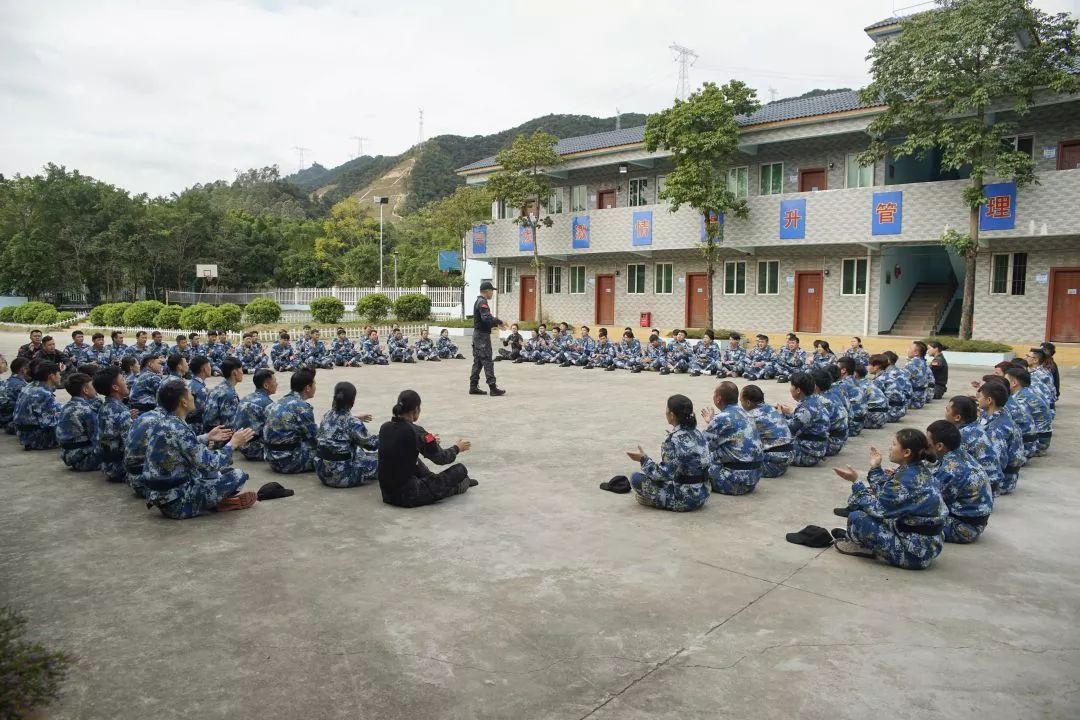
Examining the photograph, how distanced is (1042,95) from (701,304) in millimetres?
10844

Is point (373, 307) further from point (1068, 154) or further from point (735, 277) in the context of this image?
point (1068, 154)

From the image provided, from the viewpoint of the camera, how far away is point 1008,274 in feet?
63.0

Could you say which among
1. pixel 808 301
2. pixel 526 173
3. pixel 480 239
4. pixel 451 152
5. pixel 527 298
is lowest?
pixel 808 301

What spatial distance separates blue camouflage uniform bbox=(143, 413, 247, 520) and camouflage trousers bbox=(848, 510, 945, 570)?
14.7 ft

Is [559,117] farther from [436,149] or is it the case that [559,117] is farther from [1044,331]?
[1044,331]

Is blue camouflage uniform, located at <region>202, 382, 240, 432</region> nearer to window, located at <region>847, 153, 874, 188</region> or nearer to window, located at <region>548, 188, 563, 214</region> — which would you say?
window, located at <region>847, 153, 874, 188</region>

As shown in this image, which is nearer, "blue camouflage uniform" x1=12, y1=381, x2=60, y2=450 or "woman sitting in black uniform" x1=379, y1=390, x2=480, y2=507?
"woman sitting in black uniform" x1=379, y1=390, x2=480, y2=507

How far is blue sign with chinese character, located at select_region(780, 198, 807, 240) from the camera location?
21047 millimetres

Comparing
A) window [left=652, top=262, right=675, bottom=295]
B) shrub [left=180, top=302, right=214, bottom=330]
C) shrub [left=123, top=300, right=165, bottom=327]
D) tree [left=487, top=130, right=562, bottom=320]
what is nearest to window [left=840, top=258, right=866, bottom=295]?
window [left=652, top=262, right=675, bottom=295]

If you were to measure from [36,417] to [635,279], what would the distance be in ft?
68.1

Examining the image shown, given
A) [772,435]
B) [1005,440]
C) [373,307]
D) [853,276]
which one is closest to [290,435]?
[772,435]

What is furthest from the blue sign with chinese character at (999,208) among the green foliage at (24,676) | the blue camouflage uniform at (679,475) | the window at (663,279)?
the green foliage at (24,676)

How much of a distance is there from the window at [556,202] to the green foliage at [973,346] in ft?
48.7

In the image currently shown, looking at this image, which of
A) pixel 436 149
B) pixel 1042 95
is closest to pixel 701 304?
pixel 1042 95
